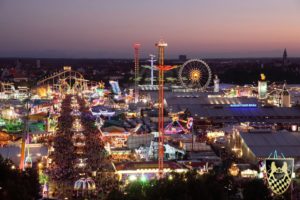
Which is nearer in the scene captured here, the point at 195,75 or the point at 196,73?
the point at 196,73

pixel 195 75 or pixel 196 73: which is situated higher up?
pixel 196 73

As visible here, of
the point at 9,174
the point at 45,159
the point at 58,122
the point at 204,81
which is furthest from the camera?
the point at 204,81

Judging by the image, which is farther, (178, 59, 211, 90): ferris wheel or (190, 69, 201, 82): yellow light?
(190, 69, 201, 82): yellow light

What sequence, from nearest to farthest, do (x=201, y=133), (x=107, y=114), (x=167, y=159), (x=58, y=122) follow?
1. (x=167, y=159)
2. (x=201, y=133)
3. (x=58, y=122)
4. (x=107, y=114)

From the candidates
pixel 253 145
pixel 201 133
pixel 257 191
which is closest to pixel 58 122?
pixel 201 133

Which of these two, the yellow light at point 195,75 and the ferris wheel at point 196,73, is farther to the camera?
the yellow light at point 195,75

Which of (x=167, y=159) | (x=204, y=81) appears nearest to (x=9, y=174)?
(x=167, y=159)

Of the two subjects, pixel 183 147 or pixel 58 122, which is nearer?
pixel 183 147

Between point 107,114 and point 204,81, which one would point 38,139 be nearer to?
point 107,114
